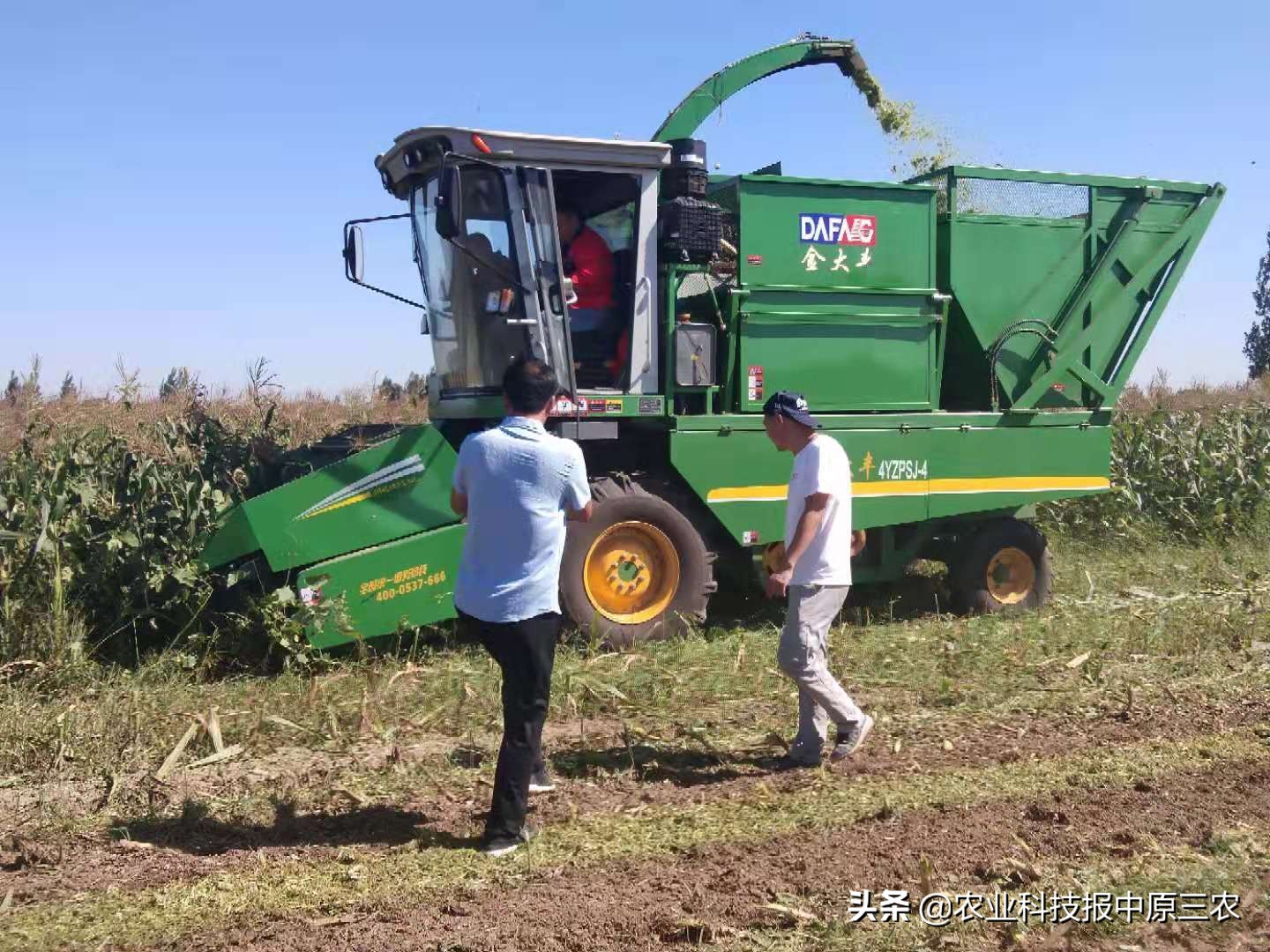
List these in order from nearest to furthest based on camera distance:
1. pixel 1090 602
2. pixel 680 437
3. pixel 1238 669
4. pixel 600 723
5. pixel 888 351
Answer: pixel 600 723 < pixel 1238 669 < pixel 680 437 < pixel 888 351 < pixel 1090 602

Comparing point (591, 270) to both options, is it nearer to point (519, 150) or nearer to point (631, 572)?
point (519, 150)

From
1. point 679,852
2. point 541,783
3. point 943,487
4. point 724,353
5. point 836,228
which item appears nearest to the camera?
point 679,852

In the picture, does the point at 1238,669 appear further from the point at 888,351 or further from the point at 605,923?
the point at 605,923

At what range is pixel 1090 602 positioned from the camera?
29.8 feet

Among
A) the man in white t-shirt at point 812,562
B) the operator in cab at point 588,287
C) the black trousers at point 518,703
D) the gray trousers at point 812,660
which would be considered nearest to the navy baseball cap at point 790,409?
the man in white t-shirt at point 812,562

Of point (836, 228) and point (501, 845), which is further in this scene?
point (836, 228)

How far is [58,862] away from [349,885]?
3.50 feet

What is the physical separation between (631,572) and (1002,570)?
310cm

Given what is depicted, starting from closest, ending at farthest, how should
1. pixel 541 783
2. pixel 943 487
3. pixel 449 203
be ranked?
pixel 541 783, pixel 449 203, pixel 943 487

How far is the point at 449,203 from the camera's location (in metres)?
6.50

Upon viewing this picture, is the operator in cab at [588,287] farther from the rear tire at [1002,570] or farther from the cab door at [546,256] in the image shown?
the rear tire at [1002,570]

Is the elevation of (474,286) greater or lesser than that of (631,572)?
greater

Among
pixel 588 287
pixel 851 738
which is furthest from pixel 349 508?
pixel 851 738

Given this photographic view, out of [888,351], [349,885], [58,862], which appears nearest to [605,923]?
[349,885]
